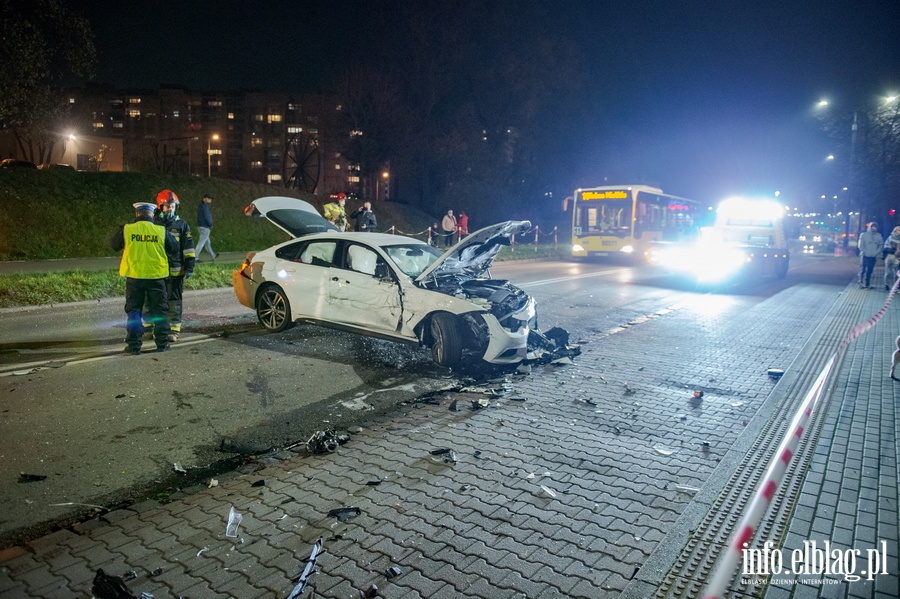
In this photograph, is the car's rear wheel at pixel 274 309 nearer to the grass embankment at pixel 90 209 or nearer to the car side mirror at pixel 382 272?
the car side mirror at pixel 382 272

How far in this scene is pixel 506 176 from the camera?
44.2 metres

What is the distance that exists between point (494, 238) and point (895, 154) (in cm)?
2648

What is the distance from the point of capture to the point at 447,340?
7.29 metres

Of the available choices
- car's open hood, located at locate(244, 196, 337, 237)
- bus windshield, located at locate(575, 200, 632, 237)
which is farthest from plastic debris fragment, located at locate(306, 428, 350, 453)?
bus windshield, located at locate(575, 200, 632, 237)

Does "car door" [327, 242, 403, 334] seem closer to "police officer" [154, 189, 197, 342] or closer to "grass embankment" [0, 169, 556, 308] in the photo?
"police officer" [154, 189, 197, 342]

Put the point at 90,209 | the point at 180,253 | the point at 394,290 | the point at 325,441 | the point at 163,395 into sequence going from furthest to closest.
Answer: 1. the point at 90,209
2. the point at 180,253
3. the point at 394,290
4. the point at 163,395
5. the point at 325,441

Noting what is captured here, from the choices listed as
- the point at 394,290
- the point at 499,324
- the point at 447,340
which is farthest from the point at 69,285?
the point at 499,324

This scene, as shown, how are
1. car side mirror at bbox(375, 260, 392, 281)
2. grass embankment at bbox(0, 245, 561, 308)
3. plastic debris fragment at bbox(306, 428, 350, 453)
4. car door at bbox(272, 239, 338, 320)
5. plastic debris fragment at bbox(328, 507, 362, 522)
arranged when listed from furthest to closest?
1. grass embankment at bbox(0, 245, 561, 308)
2. car door at bbox(272, 239, 338, 320)
3. car side mirror at bbox(375, 260, 392, 281)
4. plastic debris fragment at bbox(306, 428, 350, 453)
5. plastic debris fragment at bbox(328, 507, 362, 522)

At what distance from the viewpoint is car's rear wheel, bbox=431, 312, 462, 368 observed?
7262 mm

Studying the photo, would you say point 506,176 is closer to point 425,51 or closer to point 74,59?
point 425,51

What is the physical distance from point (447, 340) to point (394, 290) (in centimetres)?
101

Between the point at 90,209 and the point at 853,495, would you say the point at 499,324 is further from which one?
the point at 90,209

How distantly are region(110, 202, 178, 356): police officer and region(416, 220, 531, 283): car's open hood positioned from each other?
331 centimetres

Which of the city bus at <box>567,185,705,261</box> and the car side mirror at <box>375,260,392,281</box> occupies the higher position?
the city bus at <box>567,185,705,261</box>
